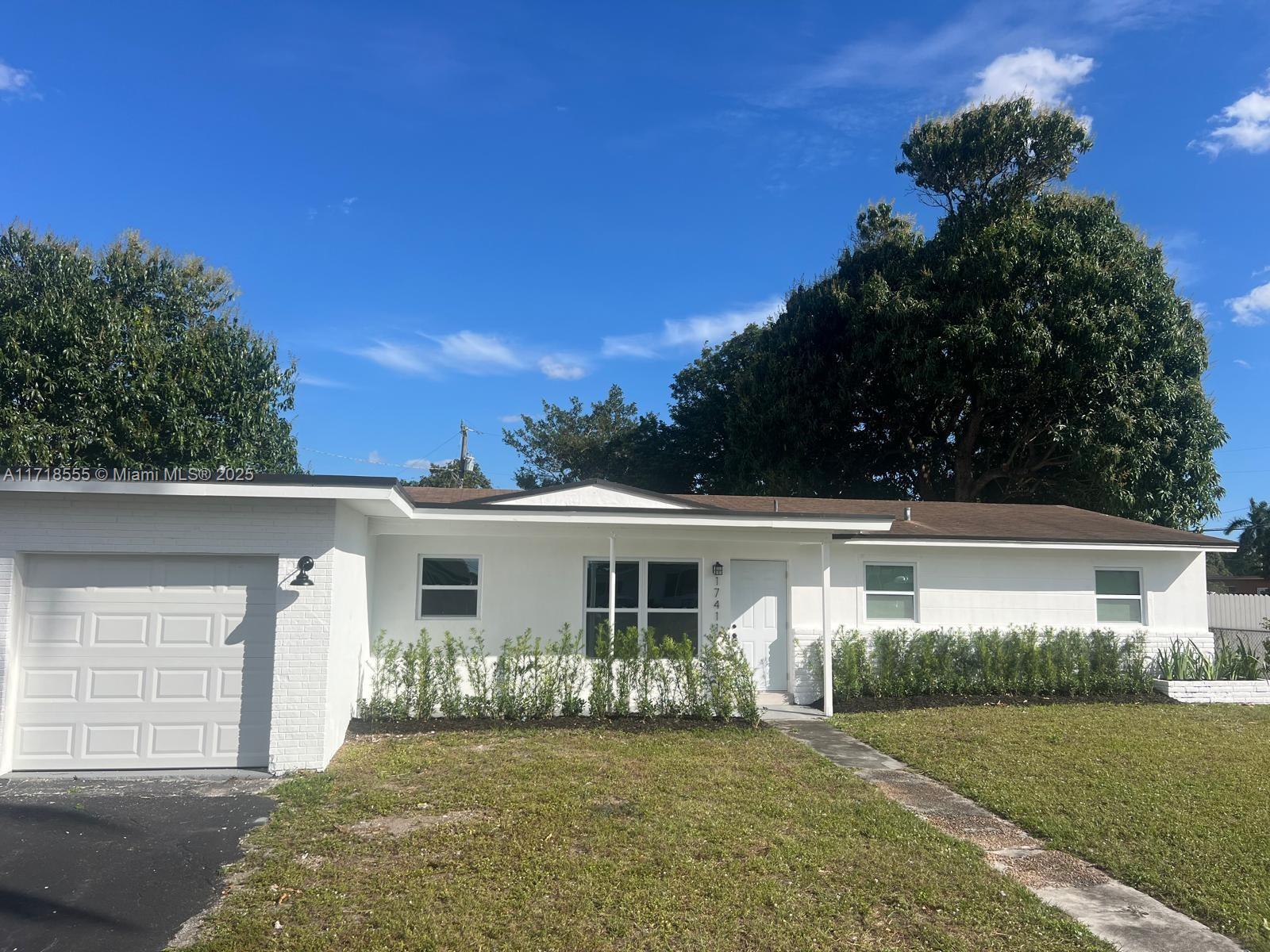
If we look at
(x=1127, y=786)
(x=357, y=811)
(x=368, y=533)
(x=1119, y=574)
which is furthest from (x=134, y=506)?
(x=1119, y=574)

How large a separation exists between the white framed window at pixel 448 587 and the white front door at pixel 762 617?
3672 mm

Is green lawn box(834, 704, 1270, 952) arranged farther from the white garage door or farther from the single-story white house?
the white garage door

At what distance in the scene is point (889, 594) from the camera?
12.7 meters

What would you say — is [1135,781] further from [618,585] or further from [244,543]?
[244,543]

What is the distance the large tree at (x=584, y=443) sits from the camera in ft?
122

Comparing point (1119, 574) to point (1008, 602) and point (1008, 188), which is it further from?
point (1008, 188)

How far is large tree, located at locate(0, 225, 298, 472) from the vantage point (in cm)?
1644

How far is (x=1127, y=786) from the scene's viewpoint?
24.0ft

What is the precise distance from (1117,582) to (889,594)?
4064 mm

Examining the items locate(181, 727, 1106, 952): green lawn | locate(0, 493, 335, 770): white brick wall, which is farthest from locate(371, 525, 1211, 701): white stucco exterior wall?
locate(181, 727, 1106, 952): green lawn

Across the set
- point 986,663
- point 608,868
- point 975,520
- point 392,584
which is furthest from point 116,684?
point 975,520

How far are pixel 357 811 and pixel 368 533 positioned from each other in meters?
4.48

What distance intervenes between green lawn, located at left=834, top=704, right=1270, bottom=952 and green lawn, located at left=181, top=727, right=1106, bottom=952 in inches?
37.3

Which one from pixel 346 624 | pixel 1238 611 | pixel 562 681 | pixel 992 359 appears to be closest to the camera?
pixel 346 624
